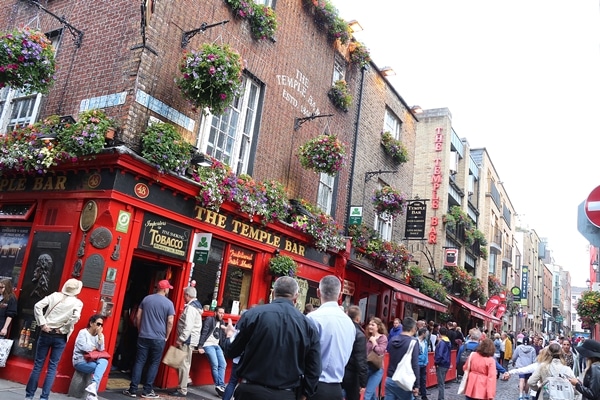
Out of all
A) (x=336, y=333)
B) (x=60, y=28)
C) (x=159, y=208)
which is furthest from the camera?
(x=60, y=28)

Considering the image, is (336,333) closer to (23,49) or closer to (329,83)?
(23,49)

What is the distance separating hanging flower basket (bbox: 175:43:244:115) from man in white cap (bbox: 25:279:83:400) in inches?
164

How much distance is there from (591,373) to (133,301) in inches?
318

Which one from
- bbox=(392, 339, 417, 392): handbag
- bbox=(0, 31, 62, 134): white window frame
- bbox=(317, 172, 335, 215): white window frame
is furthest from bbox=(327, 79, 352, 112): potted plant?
bbox=(392, 339, 417, 392): handbag

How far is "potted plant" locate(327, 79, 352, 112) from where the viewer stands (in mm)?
14742

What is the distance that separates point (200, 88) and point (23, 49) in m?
2.94

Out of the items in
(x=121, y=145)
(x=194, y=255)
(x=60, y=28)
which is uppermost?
(x=60, y=28)

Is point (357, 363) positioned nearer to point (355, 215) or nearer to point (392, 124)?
point (355, 215)

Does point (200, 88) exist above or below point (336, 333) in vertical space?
above

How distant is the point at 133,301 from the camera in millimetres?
10109

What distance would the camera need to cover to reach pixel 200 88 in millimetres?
8891

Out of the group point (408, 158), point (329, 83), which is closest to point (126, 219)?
point (329, 83)

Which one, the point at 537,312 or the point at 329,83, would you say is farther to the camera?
the point at 537,312

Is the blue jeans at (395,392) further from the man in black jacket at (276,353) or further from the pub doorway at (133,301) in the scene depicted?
the pub doorway at (133,301)
